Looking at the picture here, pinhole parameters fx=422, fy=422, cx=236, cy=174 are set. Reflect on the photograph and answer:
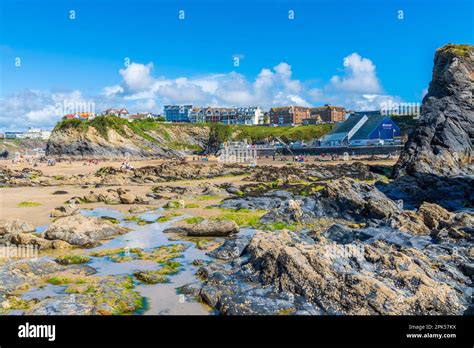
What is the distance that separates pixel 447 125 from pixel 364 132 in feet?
231

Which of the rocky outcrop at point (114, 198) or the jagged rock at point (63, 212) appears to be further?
the rocky outcrop at point (114, 198)

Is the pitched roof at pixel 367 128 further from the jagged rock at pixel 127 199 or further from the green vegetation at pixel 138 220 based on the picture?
the green vegetation at pixel 138 220

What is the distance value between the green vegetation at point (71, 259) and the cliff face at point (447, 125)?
114 feet

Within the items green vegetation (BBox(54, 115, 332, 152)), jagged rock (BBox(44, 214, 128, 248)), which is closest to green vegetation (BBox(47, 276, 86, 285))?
jagged rock (BBox(44, 214, 128, 248))

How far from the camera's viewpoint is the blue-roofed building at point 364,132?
114688 mm

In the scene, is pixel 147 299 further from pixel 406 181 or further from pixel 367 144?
pixel 367 144

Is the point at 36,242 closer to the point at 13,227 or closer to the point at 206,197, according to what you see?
the point at 13,227

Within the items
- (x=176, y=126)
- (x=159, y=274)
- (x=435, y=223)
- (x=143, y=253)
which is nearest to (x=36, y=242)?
(x=143, y=253)

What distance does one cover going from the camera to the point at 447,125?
4797cm

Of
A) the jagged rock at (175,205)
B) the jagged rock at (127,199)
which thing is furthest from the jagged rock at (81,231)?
the jagged rock at (127,199)

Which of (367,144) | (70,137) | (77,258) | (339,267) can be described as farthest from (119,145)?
(339,267)

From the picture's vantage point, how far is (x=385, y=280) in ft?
43.3
